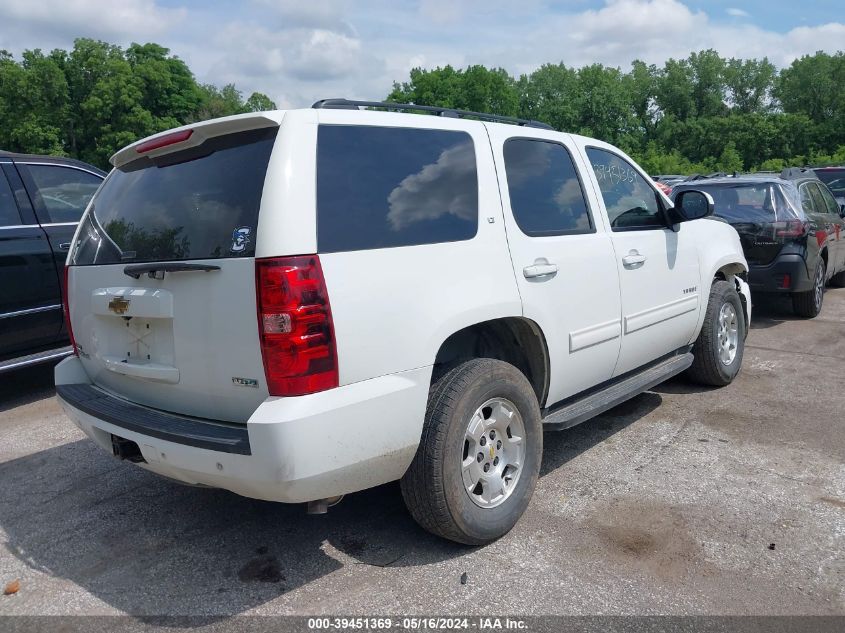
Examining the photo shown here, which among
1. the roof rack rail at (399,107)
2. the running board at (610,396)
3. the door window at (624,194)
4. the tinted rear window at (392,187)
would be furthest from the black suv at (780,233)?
the tinted rear window at (392,187)

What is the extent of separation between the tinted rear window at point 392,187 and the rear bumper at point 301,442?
0.59 metres

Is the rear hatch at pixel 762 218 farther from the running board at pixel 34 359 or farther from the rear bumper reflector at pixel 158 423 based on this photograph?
the rear bumper reflector at pixel 158 423

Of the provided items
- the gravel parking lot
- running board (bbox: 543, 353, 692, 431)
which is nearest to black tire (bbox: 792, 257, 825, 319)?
the gravel parking lot

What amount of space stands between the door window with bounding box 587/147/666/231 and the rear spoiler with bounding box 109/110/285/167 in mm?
2267

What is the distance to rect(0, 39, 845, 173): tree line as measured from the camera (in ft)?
172

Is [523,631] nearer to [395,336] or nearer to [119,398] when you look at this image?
[395,336]

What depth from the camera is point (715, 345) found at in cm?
545

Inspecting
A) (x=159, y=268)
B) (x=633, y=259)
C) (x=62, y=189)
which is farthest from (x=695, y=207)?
(x=62, y=189)

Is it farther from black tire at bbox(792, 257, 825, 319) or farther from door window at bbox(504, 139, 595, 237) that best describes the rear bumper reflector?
black tire at bbox(792, 257, 825, 319)

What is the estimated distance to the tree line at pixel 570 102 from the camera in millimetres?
52438

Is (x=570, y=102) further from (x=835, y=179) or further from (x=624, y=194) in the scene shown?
(x=624, y=194)

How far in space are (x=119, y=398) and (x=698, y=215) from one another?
378cm

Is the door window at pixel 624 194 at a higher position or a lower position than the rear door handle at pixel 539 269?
higher

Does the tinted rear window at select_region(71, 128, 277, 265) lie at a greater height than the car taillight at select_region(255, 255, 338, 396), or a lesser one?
greater
